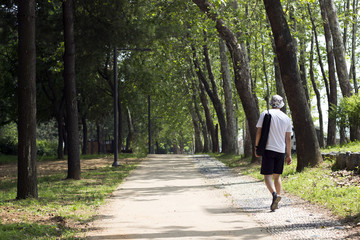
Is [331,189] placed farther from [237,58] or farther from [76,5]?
[76,5]

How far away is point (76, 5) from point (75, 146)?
5.97m

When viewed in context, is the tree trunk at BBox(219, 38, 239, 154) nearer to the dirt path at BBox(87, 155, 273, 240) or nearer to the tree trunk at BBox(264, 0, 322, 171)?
the tree trunk at BBox(264, 0, 322, 171)

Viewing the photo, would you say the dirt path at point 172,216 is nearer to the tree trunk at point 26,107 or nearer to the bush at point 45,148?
the tree trunk at point 26,107

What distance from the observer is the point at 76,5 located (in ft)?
65.0

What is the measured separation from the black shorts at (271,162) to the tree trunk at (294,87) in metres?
5.49

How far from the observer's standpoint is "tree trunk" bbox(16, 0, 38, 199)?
37.0 ft

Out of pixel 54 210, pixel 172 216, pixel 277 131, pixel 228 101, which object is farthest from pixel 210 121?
pixel 172 216

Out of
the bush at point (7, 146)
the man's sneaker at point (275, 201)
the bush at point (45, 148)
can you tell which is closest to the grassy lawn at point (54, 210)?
the man's sneaker at point (275, 201)

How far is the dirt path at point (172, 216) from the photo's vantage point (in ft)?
24.2

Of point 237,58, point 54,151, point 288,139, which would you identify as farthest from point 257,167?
point 54,151

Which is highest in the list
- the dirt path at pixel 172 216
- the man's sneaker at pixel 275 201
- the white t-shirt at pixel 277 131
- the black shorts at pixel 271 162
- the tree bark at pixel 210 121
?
the tree bark at pixel 210 121

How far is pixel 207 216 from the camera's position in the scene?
8953 mm

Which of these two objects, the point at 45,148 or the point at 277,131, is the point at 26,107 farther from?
the point at 45,148

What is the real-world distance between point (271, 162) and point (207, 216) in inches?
59.4
